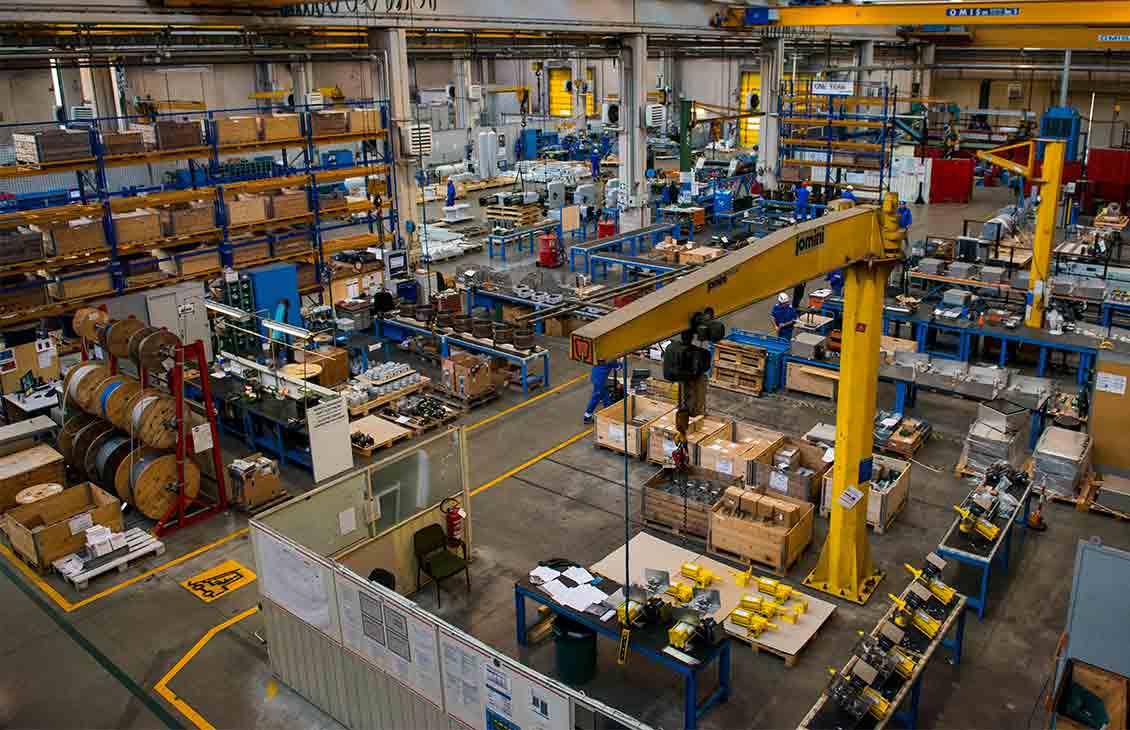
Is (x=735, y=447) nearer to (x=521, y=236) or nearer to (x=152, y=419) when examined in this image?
(x=152, y=419)

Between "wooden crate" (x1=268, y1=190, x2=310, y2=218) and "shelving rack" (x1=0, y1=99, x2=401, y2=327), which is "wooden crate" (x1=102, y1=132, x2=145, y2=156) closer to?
"shelving rack" (x1=0, y1=99, x2=401, y2=327)

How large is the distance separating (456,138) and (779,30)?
13.4m

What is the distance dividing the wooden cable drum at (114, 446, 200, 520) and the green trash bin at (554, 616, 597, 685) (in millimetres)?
5517

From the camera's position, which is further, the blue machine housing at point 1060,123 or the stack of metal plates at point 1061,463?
the blue machine housing at point 1060,123

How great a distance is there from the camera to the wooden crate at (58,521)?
32.9ft

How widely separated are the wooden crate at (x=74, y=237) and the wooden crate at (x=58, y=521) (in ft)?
16.7

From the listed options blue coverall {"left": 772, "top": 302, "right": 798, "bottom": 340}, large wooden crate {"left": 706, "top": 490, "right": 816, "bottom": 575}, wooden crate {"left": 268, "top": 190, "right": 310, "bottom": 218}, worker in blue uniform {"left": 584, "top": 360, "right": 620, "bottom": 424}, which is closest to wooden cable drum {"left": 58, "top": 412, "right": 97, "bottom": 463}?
wooden crate {"left": 268, "top": 190, "right": 310, "bottom": 218}

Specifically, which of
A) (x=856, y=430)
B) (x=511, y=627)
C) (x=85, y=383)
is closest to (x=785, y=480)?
(x=856, y=430)

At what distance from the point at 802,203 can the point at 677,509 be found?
16.3m

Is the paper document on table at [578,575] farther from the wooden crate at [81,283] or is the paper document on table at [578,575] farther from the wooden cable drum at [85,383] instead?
the wooden crate at [81,283]

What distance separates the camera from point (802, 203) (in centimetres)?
2466

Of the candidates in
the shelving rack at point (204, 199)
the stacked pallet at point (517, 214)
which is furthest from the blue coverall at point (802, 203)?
the shelving rack at point (204, 199)

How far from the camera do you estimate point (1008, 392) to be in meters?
12.5

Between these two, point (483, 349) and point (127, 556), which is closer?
point (127, 556)
